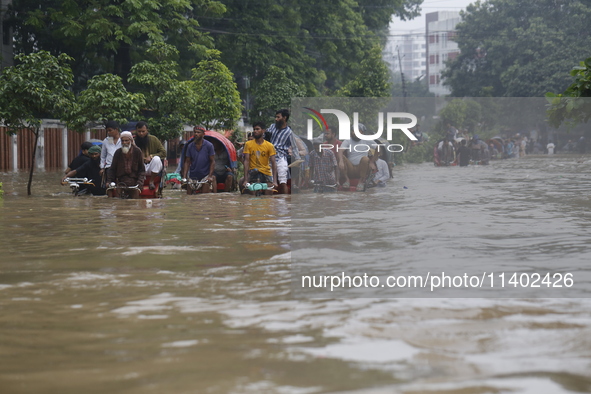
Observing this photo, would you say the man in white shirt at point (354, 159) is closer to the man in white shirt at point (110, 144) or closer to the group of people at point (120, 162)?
the group of people at point (120, 162)

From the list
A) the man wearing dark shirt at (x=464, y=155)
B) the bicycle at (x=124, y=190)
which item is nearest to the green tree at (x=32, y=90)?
the bicycle at (x=124, y=190)

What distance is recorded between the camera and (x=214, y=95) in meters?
30.4

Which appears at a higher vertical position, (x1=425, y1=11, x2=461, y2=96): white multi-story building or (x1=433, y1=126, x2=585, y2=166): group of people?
(x1=425, y1=11, x2=461, y2=96): white multi-story building

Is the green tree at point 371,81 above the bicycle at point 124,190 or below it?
above

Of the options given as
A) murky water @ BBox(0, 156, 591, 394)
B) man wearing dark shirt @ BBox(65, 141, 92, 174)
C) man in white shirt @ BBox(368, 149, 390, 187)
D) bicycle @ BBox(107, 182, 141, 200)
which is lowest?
murky water @ BBox(0, 156, 591, 394)

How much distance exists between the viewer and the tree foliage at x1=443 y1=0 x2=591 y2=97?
195 feet

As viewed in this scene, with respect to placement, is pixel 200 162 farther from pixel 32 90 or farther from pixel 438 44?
pixel 438 44

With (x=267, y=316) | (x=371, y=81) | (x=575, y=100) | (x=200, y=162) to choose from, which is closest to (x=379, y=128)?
(x=575, y=100)

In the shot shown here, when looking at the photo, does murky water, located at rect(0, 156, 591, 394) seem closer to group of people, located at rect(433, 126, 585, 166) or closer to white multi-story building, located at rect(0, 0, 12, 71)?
group of people, located at rect(433, 126, 585, 166)

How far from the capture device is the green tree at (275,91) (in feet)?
126

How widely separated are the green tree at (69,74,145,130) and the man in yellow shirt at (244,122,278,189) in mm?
5065

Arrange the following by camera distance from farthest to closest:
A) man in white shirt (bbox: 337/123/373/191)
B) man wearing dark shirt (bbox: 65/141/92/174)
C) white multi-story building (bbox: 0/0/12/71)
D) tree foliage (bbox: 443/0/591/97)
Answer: tree foliage (bbox: 443/0/591/97)
white multi-story building (bbox: 0/0/12/71)
man wearing dark shirt (bbox: 65/141/92/174)
man in white shirt (bbox: 337/123/373/191)

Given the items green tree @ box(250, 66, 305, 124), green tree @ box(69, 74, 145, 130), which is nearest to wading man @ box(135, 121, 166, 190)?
green tree @ box(69, 74, 145, 130)

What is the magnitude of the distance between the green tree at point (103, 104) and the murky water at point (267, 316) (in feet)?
30.9
